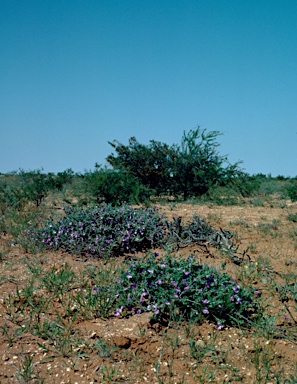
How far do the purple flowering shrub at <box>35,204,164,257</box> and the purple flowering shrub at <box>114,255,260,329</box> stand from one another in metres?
1.66

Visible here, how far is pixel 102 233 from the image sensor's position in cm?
588

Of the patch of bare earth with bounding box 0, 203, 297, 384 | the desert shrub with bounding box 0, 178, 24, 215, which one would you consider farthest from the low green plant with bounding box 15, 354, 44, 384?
the desert shrub with bounding box 0, 178, 24, 215

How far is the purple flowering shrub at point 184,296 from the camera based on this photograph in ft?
11.3

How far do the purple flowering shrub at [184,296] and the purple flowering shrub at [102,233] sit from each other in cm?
166

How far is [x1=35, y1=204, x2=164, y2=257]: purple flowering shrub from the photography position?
557 cm

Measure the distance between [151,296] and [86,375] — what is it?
1.04 meters

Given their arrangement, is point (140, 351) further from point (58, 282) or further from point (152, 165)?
point (152, 165)

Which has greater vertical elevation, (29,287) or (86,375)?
(29,287)

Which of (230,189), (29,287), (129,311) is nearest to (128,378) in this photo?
(129,311)

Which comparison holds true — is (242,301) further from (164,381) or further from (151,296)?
(164,381)

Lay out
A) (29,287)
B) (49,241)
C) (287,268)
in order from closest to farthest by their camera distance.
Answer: (29,287) → (287,268) → (49,241)

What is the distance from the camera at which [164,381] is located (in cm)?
266

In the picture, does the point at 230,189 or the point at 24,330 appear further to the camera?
the point at 230,189

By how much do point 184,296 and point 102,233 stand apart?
2605 mm
